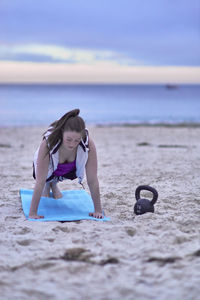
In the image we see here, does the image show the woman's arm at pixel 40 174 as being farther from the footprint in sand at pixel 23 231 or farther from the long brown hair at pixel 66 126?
the footprint in sand at pixel 23 231

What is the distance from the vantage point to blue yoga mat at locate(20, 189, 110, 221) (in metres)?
3.98

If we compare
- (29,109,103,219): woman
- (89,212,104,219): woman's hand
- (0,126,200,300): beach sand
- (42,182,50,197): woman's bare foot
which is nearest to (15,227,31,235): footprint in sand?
(0,126,200,300): beach sand

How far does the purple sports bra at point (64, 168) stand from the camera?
4094 mm

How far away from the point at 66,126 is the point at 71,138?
15 centimetres

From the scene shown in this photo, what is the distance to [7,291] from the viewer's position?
227cm

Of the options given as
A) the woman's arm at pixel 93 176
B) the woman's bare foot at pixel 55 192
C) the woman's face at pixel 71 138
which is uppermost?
the woman's face at pixel 71 138

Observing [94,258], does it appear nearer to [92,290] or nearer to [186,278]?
[92,290]

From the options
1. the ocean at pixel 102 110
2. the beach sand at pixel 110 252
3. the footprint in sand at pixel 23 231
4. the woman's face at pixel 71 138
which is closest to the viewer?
the beach sand at pixel 110 252

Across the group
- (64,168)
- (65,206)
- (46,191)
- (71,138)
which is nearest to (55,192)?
(46,191)

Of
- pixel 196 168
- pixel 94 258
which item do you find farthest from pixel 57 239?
pixel 196 168

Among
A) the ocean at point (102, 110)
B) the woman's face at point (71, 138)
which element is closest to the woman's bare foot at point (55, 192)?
the woman's face at point (71, 138)

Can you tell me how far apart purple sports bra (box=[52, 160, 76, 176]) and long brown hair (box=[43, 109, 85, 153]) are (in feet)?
1.00

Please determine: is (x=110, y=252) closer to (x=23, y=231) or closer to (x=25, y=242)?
(x=25, y=242)

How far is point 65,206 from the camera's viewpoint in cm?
445
